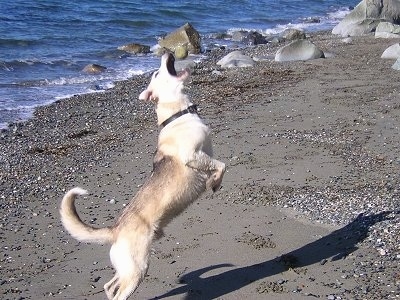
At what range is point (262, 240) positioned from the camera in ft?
22.4

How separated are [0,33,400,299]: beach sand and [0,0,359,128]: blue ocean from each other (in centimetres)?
266

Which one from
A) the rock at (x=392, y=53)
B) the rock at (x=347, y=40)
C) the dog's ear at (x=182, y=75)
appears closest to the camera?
the dog's ear at (x=182, y=75)

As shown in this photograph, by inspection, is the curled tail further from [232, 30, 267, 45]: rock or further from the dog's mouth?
[232, 30, 267, 45]: rock

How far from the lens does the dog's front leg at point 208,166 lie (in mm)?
5902

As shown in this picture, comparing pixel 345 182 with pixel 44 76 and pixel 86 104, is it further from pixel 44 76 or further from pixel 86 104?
pixel 44 76

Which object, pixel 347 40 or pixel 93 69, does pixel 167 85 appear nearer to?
pixel 93 69

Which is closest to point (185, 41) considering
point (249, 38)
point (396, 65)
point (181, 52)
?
point (181, 52)

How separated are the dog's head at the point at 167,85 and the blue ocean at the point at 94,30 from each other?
751 centimetres

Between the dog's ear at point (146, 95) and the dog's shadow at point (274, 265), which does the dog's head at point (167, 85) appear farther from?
the dog's shadow at point (274, 265)

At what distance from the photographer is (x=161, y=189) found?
5.77 m

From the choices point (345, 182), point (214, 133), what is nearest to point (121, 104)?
point (214, 133)

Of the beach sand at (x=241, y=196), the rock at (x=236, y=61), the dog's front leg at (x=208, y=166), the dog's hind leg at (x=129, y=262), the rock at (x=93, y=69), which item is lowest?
the rock at (x=93, y=69)

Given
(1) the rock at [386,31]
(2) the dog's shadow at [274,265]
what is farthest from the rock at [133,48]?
(2) the dog's shadow at [274,265]

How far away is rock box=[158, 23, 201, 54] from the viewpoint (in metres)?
22.2
